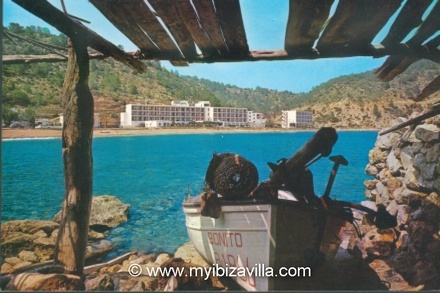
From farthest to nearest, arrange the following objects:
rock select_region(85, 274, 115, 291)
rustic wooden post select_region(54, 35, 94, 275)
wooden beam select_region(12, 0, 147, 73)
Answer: rock select_region(85, 274, 115, 291) < rustic wooden post select_region(54, 35, 94, 275) < wooden beam select_region(12, 0, 147, 73)

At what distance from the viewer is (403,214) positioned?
500cm

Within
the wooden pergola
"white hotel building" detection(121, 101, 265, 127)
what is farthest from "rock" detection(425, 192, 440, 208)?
"white hotel building" detection(121, 101, 265, 127)

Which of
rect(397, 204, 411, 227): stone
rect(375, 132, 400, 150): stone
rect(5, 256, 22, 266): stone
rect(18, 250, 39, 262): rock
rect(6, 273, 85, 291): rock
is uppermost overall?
rect(375, 132, 400, 150): stone

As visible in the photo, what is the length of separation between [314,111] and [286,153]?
1397mm

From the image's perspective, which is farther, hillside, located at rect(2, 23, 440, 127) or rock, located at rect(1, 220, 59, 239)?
rock, located at rect(1, 220, 59, 239)

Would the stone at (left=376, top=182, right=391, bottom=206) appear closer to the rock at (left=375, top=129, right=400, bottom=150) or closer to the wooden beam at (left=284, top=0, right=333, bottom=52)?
the rock at (left=375, top=129, right=400, bottom=150)

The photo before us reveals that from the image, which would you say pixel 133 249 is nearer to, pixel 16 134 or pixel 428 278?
pixel 16 134

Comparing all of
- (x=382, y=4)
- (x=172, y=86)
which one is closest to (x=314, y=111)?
(x=382, y=4)

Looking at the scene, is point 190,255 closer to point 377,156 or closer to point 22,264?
point 22,264

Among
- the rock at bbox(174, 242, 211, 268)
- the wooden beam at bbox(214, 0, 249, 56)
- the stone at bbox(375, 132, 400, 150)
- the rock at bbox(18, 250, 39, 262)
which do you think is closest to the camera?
the wooden beam at bbox(214, 0, 249, 56)

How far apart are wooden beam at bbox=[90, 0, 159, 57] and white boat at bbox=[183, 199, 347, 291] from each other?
205cm

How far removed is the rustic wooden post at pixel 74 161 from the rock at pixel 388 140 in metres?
6.82

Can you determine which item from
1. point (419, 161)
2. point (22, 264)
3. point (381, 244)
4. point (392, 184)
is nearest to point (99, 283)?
point (22, 264)

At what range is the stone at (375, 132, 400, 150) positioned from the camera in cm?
700
